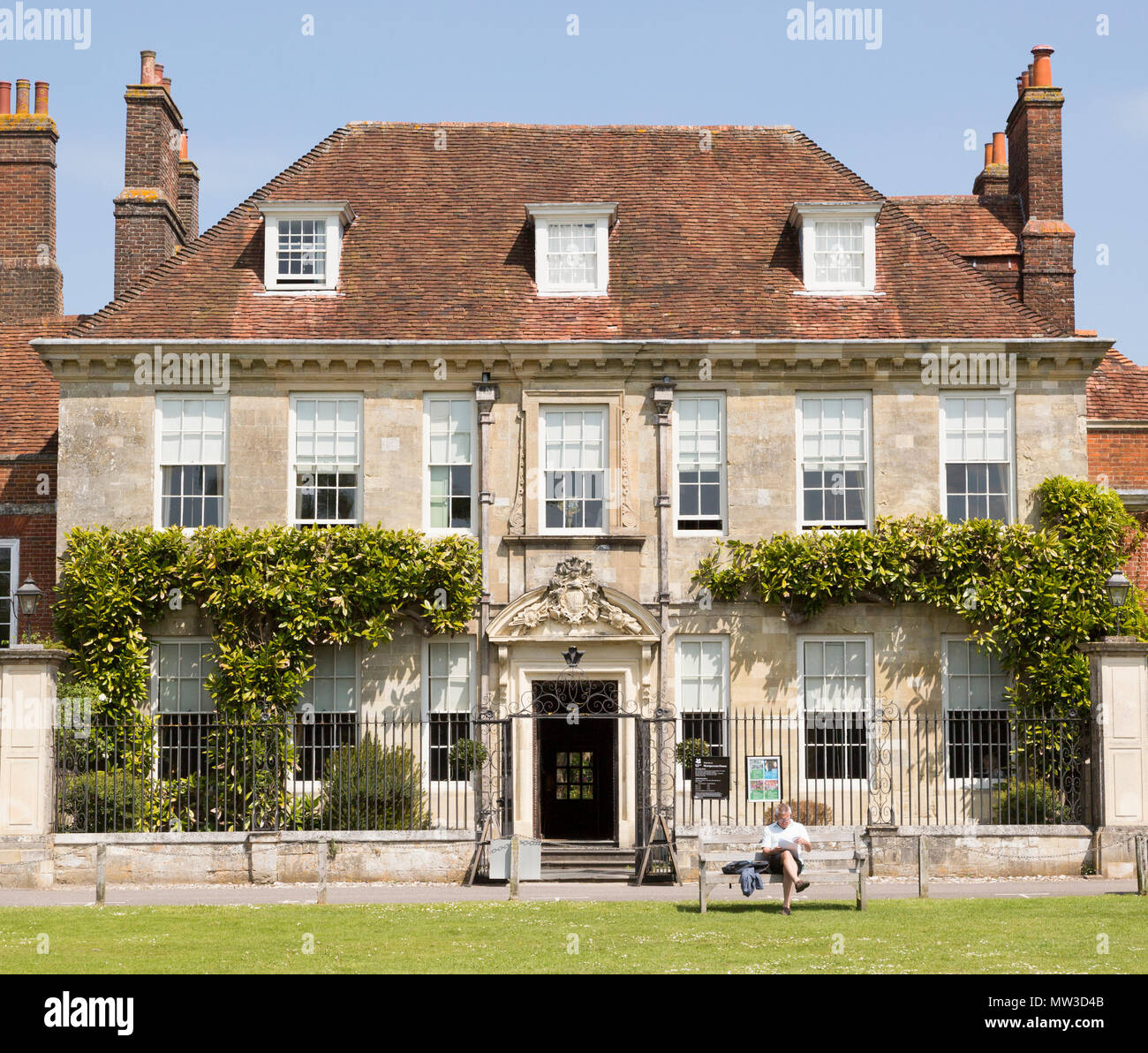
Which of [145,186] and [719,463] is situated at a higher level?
[145,186]

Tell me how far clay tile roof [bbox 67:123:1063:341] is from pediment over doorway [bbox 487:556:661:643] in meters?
3.92

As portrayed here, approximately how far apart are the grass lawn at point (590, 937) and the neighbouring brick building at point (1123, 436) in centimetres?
963

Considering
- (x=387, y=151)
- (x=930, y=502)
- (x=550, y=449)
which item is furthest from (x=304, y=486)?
(x=930, y=502)

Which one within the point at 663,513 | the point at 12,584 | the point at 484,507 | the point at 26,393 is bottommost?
the point at 12,584

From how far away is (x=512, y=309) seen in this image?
965 inches

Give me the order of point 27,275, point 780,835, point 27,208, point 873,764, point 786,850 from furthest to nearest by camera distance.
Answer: point 27,275 → point 27,208 → point 873,764 → point 780,835 → point 786,850

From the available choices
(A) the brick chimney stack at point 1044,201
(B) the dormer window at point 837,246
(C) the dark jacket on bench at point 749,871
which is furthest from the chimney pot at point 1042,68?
(C) the dark jacket on bench at point 749,871

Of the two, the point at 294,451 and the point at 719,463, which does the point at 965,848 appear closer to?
the point at 719,463

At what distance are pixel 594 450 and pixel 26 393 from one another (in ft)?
35.4

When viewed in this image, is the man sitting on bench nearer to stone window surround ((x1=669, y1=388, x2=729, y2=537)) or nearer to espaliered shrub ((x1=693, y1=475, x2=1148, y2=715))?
espaliered shrub ((x1=693, y1=475, x2=1148, y2=715))

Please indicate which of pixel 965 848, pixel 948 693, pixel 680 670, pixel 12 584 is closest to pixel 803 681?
pixel 680 670

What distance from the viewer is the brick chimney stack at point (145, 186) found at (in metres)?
27.3

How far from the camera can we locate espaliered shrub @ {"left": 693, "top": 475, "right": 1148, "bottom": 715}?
22.9m

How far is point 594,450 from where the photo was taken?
78.0ft
